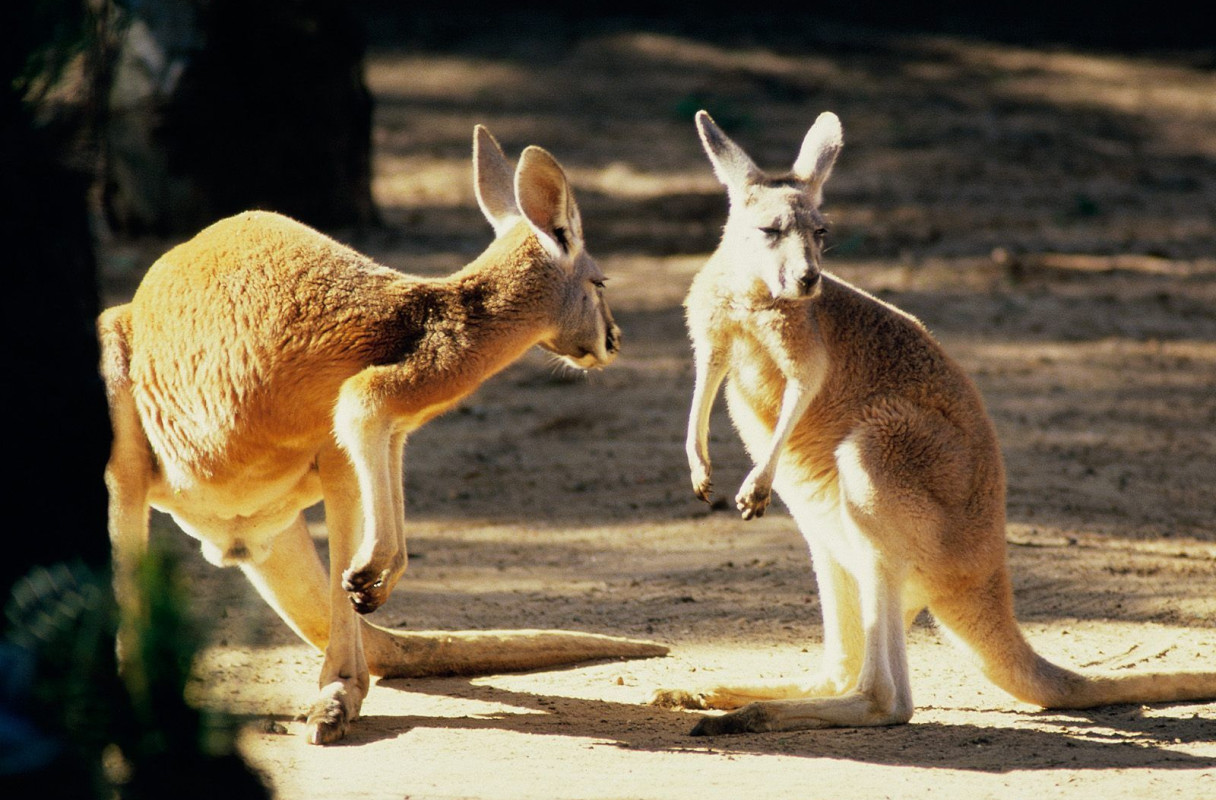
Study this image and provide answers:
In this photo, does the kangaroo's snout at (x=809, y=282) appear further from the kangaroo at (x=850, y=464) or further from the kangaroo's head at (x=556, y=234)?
the kangaroo's head at (x=556, y=234)

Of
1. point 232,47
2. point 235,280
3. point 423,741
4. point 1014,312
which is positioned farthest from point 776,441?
point 232,47

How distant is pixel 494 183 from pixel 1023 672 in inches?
82.6

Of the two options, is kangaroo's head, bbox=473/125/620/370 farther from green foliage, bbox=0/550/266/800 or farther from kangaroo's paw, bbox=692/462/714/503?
green foliage, bbox=0/550/266/800

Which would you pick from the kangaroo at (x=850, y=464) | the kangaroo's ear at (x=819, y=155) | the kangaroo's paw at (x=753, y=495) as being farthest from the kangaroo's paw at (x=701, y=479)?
the kangaroo's ear at (x=819, y=155)

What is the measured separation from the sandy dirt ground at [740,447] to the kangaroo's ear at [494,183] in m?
1.34

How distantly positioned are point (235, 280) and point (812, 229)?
1611mm

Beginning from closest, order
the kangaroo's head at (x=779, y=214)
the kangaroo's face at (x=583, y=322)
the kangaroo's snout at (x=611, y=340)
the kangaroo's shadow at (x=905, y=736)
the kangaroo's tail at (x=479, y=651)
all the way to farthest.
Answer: the kangaroo's shadow at (x=905, y=736), the kangaroo's head at (x=779, y=214), the kangaroo's face at (x=583, y=322), the kangaroo's snout at (x=611, y=340), the kangaroo's tail at (x=479, y=651)

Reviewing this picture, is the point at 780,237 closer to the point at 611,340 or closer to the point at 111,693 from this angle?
the point at 611,340

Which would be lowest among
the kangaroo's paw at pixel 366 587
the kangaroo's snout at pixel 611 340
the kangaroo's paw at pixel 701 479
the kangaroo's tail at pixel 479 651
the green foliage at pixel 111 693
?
the kangaroo's tail at pixel 479 651

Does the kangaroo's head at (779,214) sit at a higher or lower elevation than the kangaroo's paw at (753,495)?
higher

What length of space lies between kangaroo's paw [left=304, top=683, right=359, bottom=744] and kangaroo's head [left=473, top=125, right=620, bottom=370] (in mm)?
1142

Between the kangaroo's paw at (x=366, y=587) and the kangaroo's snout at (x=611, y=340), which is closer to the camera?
the kangaroo's paw at (x=366, y=587)

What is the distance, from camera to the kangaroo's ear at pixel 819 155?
4219 mm

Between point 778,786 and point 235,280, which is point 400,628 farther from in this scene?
point 778,786
